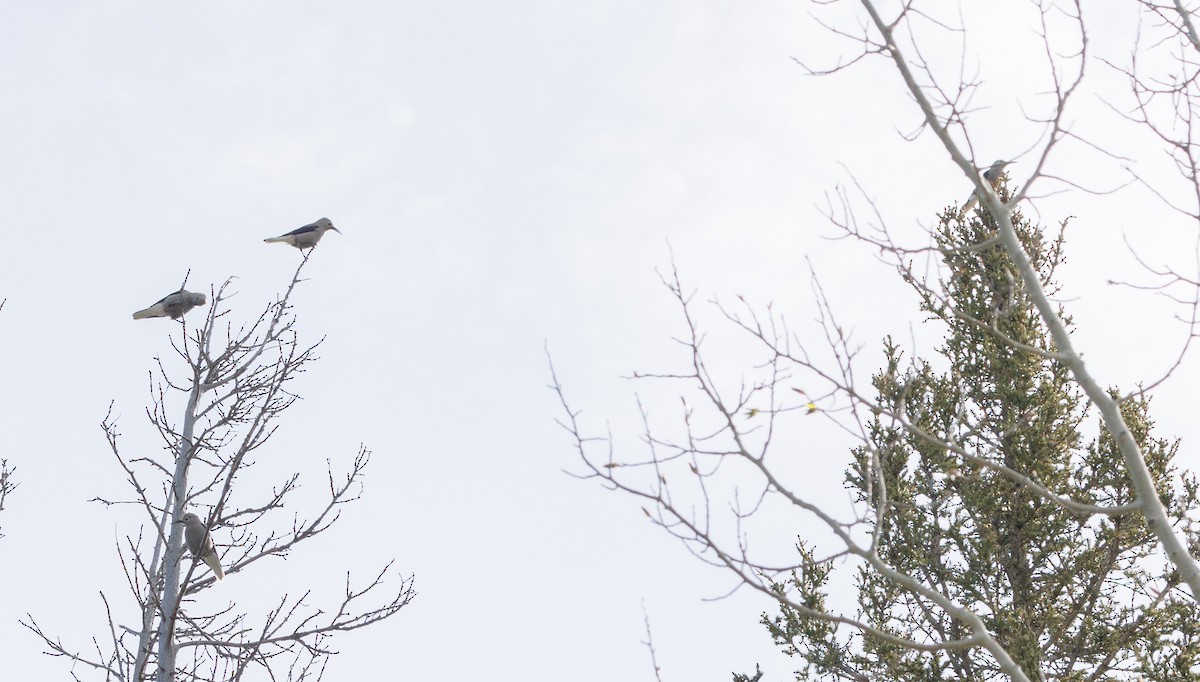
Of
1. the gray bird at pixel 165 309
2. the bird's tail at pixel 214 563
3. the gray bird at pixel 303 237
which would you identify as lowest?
the bird's tail at pixel 214 563

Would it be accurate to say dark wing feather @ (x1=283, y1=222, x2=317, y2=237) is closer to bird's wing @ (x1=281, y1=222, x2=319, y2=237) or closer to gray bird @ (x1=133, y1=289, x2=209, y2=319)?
bird's wing @ (x1=281, y1=222, x2=319, y2=237)

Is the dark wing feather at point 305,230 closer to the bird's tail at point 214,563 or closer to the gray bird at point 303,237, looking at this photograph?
the gray bird at point 303,237

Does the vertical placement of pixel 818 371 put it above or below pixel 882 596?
below

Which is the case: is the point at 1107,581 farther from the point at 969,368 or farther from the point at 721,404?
the point at 721,404

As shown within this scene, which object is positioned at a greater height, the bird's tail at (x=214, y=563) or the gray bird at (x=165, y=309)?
the gray bird at (x=165, y=309)

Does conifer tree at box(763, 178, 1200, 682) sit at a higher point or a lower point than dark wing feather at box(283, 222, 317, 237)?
lower

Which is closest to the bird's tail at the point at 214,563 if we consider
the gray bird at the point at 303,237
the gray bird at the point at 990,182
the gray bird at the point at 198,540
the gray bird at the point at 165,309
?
the gray bird at the point at 198,540

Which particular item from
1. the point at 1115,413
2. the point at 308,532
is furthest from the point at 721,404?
the point at 308,532

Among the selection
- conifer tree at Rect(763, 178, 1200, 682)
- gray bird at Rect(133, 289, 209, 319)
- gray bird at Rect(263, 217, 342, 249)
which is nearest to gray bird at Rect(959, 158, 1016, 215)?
conifer tree at Rect(763, 178, 1200, 682)

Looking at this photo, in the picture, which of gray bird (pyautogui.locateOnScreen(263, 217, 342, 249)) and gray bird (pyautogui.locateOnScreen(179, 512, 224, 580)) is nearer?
gray bird (pyautogui.locateOnScreen(179, 512, 224, 580))

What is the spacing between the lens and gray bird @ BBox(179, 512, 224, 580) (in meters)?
7.96

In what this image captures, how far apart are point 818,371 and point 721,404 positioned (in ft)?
1.57

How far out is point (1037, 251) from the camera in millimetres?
14484

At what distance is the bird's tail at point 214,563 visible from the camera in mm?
7977
